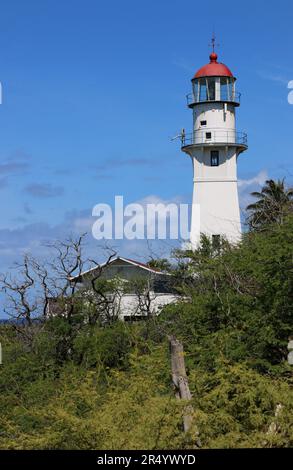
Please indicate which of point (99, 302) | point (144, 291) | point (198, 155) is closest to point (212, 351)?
point (99, 302)

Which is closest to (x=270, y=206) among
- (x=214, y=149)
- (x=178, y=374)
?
(x=214, y=149)

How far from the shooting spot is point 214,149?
3853cm

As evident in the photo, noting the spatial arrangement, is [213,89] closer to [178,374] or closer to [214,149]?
[214,149]

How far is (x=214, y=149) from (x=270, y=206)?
429 inches

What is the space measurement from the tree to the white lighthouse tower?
1.39m

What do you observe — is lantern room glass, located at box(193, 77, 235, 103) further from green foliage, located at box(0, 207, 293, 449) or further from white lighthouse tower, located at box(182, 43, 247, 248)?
green foliage, located at box(0, 207, 293, 449)

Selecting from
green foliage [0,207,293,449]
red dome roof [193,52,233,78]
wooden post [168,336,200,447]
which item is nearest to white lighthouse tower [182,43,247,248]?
red dome roof [193,52,233,78]

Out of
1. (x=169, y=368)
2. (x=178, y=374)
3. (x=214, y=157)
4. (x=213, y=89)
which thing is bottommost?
(x=178, y=374)

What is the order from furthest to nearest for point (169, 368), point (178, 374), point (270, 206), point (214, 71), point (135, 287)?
1. point (214, 71)
2. point (135, 287)
3. point (270, 206)
4. point (169, 368)
5. point (178, 374)

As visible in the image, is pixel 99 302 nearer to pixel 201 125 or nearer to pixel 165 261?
pixel 165 261

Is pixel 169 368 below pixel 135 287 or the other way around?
below

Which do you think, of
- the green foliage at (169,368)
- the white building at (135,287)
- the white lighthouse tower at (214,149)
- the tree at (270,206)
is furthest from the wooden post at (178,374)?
the white lighthouse tower at (214,149)

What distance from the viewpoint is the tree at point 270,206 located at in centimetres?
2412

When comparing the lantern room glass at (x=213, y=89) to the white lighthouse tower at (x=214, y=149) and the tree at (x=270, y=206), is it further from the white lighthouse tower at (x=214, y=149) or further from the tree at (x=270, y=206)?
the tree at (x=270, y=206)
